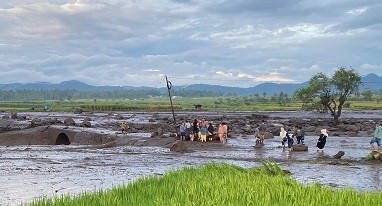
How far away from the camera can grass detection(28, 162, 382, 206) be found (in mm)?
10703

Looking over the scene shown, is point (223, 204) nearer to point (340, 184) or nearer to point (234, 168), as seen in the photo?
point (234, 168)

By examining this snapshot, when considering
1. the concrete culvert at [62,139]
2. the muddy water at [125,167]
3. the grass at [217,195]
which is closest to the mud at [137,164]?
the muddy water at [125,167]

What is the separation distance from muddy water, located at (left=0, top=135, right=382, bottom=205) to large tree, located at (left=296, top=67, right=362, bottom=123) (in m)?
26.4

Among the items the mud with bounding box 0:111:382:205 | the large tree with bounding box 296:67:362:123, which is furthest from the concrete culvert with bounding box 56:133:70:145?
the large tree with bounding box 296:67:362:123

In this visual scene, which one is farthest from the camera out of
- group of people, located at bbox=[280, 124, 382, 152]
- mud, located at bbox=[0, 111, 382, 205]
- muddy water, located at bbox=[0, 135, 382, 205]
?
group of people, located at bbox=[280, 124, 382, 152]

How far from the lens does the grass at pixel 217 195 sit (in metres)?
10.7

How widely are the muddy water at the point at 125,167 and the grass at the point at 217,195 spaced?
4758 mm

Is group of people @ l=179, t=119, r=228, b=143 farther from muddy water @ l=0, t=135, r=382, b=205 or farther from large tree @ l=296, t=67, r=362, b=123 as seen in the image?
large tree @ l=296, t=67, r=362, b=123

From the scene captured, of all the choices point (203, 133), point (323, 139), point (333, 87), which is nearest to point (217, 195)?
point (323, 139)

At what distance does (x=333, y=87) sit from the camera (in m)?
61.7

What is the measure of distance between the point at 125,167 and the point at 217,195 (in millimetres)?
13741

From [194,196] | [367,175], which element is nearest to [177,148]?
[367,175]

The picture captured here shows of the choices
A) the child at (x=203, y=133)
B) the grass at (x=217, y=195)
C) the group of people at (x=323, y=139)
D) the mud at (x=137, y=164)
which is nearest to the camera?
the grass at (x=217, y=195)

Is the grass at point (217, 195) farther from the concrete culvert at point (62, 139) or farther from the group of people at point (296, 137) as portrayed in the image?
the concrete culvert at point (62, 139)
